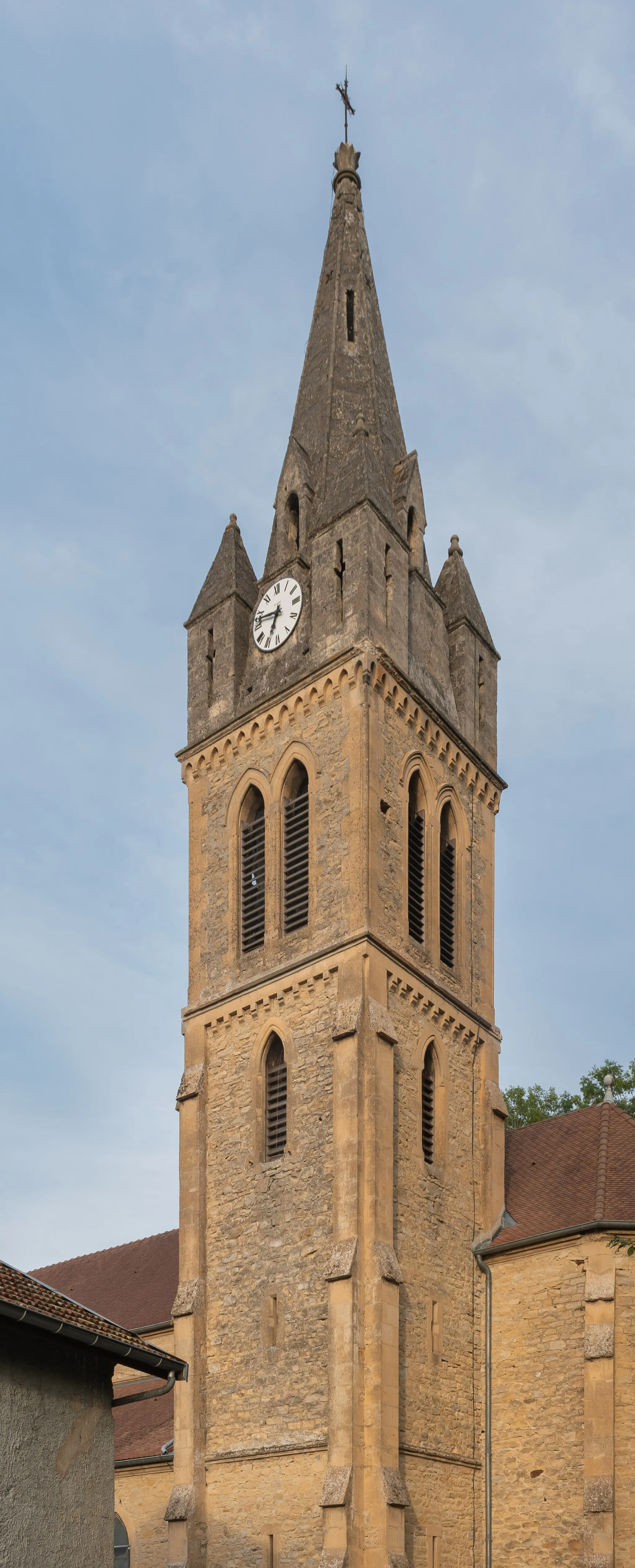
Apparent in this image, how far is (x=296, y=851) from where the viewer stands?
25.5 metres

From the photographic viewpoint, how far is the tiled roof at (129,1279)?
3111cm

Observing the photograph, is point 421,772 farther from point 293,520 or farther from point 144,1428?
point 144,1428

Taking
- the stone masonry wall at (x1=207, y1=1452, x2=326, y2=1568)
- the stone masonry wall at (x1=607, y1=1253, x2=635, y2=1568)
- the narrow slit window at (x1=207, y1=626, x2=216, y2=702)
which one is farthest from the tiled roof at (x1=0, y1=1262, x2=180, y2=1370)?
the narrow slit window at (x1=207, y1=626, x2=216, y2=702)

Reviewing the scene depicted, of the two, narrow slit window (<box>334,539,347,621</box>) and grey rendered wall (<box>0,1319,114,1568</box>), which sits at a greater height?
narrow slit window (<box>334,539,347,621</box>)

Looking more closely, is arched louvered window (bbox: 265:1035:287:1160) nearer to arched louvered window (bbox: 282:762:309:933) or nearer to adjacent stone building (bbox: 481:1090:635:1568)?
arched louvered window (bbox: 282:762:309:933)

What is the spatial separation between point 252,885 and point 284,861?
106 cm

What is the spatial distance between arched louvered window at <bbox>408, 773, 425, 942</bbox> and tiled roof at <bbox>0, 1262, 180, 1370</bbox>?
40.9ft

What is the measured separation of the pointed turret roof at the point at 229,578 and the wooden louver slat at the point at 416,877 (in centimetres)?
564

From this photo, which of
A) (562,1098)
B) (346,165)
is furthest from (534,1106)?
(346,165)

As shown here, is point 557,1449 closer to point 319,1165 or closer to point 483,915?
point 319,1165

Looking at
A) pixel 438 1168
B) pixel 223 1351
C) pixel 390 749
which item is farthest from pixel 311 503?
pixel 223 1351

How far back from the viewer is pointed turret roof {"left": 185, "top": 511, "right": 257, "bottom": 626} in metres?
29.2

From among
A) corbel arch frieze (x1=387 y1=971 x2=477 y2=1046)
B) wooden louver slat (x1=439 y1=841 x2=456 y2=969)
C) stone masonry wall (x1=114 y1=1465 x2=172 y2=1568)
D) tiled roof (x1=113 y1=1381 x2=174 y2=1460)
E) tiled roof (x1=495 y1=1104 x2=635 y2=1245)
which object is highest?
wooden louver slat (x1=439 y1=841 x2=456 y2=969)

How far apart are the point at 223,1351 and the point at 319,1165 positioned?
130 inches
